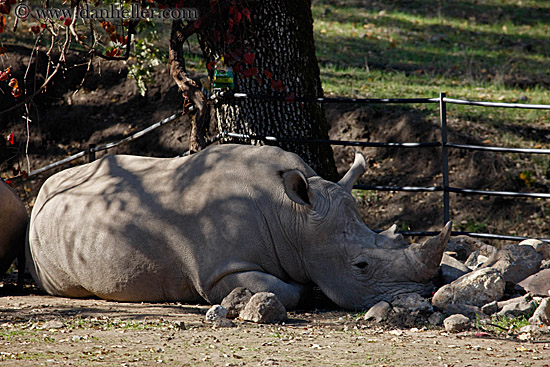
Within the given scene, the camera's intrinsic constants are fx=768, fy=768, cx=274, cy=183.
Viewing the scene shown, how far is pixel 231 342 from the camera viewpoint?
4.37 m

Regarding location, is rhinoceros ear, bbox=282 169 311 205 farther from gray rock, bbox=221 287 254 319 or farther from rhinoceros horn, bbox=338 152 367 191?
gray rock, bbox=221 287 254 319

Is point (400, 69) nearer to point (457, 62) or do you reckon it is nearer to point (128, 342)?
point (457, 62)

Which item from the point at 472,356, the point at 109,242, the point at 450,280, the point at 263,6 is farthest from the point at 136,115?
the point at 472,356

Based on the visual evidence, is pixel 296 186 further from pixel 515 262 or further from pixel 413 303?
pixel 515 262

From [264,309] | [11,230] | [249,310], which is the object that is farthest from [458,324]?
[11,230]

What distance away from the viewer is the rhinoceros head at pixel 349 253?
529cm

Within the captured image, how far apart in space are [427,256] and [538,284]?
907 mm

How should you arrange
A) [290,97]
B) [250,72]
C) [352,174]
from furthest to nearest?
[290,97] < [250,72] < [352,174]

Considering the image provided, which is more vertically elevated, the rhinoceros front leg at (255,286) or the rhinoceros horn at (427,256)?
the rhinoceros horn at (427,256)

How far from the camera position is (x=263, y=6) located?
277 inches

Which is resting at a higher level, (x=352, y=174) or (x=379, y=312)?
(x=352, y=174)

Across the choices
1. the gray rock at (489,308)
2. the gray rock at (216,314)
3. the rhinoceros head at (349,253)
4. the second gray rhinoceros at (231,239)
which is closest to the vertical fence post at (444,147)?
the second gray rhinoceros at (231,239)

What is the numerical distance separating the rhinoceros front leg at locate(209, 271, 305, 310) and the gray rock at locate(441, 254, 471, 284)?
1.15 m

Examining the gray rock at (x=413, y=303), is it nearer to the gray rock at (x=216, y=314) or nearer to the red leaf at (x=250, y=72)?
the gray rock at (x=216, y=314)
